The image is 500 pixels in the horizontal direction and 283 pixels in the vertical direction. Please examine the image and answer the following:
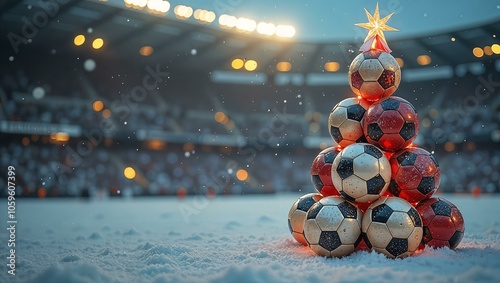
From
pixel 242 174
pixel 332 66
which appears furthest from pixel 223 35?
pixel 242 174

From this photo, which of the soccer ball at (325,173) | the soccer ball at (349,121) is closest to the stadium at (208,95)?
the soccer ball at (349,121)

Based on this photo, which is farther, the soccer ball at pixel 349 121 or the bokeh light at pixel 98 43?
the bokeh light at pixel 98 43

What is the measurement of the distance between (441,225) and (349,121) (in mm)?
1475

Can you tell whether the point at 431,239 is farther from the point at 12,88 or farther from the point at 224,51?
the point at 12,88

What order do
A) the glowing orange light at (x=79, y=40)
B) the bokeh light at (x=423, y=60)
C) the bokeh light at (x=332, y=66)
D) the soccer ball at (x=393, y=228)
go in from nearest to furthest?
the soccer ball at (x=393, y=228) → the glowing orange light at (x=79, y=40) → the bokeh light at (x=423, y=60) → the bokeh light at (x=332, y=66)

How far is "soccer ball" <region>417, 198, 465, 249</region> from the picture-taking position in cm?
435

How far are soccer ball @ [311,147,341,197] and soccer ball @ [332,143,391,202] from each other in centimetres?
52

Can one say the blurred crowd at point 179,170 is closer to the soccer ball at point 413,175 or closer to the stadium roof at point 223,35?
the stadium roof at point 223,35

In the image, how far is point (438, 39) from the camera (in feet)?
75.5

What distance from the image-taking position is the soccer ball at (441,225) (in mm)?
4352

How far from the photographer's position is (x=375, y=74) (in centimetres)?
454

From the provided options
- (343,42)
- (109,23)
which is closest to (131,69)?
(109,23)

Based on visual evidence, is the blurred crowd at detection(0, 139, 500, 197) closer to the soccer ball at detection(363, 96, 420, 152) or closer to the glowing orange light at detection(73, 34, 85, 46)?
the glowing orange light at detection(73, 34, 85, 46)

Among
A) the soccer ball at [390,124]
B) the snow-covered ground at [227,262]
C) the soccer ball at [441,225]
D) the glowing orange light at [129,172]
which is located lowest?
the snow-covered ground at [227,262]
